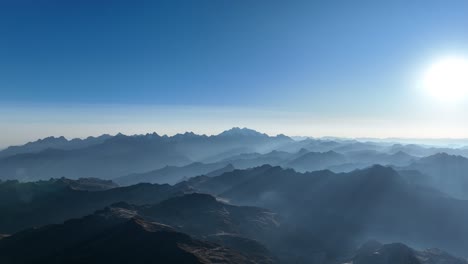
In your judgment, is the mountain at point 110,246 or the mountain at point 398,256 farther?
the mountain at point 398,256

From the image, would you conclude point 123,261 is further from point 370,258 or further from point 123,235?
point 370,258

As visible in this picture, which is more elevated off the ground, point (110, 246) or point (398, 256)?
point (110, 246)

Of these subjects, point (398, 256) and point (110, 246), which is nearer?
point (110, 246)

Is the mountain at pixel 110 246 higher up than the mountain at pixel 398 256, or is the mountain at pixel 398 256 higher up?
the mountain at pixel 110 246

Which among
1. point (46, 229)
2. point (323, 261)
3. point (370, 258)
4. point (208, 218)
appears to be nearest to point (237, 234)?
point (208, 218)
